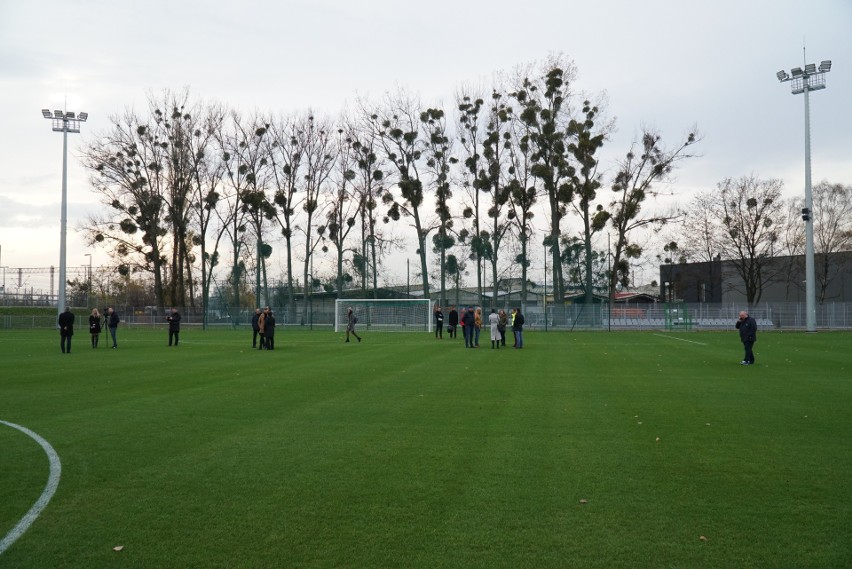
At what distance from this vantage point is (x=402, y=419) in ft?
33.8

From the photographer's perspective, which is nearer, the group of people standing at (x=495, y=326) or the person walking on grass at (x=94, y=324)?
→ the group of people standing at (x=495, y=326)

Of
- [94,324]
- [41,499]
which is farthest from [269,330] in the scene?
[41,499]

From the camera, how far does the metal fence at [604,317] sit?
1901 inches

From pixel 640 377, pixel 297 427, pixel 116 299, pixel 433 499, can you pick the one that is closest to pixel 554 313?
pixel 640 377

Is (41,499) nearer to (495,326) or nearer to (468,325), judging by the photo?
(495,326)

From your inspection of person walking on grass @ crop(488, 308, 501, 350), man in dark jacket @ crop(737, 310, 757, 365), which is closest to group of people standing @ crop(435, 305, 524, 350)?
person walking on grass @ crop(488, 308, 501, 350)

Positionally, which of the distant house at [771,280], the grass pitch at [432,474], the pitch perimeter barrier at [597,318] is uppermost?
the distant house at [771,280]

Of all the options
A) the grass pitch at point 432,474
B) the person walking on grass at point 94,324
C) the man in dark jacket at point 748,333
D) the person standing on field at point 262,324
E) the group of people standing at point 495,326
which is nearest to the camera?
the grass pitch at point 432,474

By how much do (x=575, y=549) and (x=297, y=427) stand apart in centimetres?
→ 540

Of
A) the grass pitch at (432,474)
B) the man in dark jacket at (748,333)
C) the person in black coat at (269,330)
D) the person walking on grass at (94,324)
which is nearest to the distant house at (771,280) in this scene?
the person in black coat at (269,330)

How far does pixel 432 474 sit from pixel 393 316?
4162 centimetres

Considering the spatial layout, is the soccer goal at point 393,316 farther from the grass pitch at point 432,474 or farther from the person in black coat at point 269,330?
the grass pitch at point 432,474

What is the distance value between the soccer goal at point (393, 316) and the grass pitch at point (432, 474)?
32.5 metres

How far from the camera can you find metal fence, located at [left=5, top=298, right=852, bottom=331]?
48.3m
